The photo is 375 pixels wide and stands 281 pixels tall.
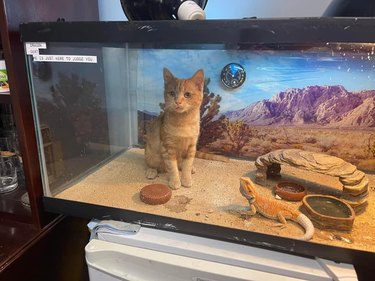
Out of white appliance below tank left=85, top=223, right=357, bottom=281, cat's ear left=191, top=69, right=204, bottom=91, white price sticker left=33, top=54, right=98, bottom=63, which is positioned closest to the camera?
white appliance below tank left=85, top=223, right=357, bottom=281

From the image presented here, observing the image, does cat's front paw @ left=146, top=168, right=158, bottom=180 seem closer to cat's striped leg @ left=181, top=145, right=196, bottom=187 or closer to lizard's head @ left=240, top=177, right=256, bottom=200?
cat's striped leg @ left=181, top=145, right=196, bottom=187

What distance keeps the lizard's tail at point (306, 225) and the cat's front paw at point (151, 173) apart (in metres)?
0.48

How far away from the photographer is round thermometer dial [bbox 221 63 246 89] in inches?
34.9

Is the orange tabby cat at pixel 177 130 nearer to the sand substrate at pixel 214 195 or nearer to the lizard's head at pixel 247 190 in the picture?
the sand substrate at pixel 214 195

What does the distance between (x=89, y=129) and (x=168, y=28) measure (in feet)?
1.87

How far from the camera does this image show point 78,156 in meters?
0.96

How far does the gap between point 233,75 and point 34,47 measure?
61cm

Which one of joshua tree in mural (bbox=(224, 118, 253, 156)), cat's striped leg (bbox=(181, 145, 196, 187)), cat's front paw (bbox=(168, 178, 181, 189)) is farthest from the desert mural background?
cat's front paw (bbox=(168, 178, 181, 189))

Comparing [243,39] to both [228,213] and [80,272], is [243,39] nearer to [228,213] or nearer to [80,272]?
[228,213]

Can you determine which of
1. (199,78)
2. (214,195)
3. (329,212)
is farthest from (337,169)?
(199,78)

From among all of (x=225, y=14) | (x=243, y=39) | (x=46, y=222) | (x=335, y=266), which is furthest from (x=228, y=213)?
Result: (x=225, y=14)

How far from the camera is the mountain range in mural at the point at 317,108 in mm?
891

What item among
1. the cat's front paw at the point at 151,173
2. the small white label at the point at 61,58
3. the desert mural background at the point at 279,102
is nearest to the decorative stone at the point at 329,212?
the desert mural background at the point at 279,102

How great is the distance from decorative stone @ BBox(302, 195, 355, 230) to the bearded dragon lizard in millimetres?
29
